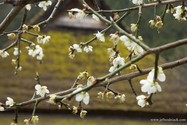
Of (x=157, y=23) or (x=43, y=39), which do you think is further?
(x=43, y=39)

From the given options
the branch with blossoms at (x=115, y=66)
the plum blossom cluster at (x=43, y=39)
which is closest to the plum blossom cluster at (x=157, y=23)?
A: the branch with blossoms at (x=115, y=66)

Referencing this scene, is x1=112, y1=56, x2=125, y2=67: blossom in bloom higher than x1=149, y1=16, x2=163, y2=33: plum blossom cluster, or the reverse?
x1=149, y1=16, x2=163, y2=33: plum blossom cluster

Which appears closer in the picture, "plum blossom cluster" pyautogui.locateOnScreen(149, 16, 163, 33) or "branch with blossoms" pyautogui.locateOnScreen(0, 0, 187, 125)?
"branch with blossoms" pyautogui.locateOnScreen(0, 0, 187, 125)

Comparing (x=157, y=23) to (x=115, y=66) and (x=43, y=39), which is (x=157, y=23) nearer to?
(x=115, y=66)

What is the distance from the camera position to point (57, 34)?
10.2 ft

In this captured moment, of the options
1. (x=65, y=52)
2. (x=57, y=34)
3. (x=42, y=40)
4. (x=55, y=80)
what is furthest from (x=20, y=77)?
(x=42, y=40)

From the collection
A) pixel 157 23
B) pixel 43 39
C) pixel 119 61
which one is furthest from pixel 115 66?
pixel 43 39

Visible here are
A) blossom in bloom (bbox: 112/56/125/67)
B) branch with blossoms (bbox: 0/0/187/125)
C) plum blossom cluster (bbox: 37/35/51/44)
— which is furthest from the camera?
plum blossom cluster (bbox: 37/35/51/44)

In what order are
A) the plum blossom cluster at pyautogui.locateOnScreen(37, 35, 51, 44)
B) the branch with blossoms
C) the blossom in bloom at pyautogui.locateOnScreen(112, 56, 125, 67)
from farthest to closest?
the plum blossom cluster at pyautogui.locateOnScreen(37, 35, 51, 44) → the blossom in bloom at pyautogui.locateOnScreen(112, 56, 125, 67) → the branch with blossoms

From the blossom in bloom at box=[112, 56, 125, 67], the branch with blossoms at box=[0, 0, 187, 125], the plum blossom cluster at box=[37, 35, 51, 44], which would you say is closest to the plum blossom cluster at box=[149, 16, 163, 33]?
the branch with blossoms at box=[0, 0, 187, 125]

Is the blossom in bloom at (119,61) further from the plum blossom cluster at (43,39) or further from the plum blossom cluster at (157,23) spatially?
the plum blossom cluster at (43,39)

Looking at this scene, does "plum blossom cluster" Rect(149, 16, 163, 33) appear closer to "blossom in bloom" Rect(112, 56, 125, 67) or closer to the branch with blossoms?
the branch with blossoms

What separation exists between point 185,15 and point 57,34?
2507mm

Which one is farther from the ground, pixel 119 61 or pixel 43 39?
pixel 43 39
